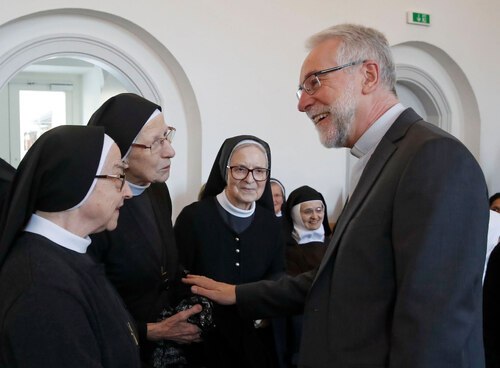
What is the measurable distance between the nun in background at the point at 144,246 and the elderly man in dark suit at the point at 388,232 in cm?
76

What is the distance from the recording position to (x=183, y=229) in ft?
9.93

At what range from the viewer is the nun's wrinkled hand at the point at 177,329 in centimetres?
232

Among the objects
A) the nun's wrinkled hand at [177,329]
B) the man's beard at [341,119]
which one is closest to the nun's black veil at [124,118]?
the nun's wrinkled hand at [177,329]

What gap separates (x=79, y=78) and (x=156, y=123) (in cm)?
714

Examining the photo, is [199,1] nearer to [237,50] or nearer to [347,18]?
[237,50]

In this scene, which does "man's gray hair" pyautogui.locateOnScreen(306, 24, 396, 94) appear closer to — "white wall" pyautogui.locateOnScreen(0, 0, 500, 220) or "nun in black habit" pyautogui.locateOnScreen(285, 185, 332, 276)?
"nun in black habit" pyautogui.locateOnScreen(285, 185, 332, 276)

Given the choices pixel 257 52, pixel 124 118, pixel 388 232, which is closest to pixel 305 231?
pixel 257 52

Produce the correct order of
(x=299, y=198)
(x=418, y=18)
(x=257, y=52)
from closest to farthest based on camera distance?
1. (x=299, y=198)
2. (x=257, y=52)
3. (x=418, y=18)

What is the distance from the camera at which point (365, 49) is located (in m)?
1.78

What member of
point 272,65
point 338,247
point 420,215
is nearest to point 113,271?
point 338,247

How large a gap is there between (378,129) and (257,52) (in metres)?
3.46

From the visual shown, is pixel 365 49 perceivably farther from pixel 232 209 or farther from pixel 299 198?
pixel 299 198

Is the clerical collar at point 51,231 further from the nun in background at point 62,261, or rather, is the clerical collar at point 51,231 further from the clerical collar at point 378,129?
the clerical collar at point 378,129

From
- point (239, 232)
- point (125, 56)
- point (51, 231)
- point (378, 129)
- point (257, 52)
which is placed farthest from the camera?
point (257, 52)
